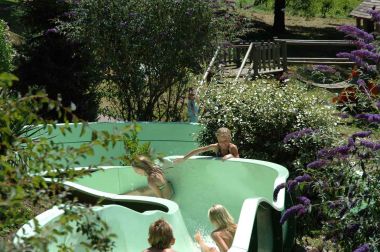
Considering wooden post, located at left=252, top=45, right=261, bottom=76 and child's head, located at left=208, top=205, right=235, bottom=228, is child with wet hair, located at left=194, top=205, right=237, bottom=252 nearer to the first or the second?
child's head, located at left=208, top=205, right=235, bottom=228

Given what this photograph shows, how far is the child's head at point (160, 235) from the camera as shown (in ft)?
22.6

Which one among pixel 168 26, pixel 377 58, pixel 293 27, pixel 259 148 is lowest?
pixel 293 27

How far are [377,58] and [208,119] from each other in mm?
5335

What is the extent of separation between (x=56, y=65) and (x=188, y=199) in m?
7.76

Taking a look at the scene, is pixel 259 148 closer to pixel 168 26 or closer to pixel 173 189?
pixel 173 189

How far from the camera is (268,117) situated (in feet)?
36.0

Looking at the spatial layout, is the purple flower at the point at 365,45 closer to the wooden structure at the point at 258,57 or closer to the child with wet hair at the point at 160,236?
the child with wet hair at the point at 160,236

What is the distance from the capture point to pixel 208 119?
11.6 meters

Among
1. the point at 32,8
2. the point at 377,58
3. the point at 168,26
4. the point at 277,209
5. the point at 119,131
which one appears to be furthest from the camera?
the point at 32,8

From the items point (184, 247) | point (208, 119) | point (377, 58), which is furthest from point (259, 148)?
point (377, 58)

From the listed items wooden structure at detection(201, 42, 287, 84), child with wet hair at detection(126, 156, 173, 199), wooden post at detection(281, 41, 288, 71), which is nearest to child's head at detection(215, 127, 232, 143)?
child with wet hair at detection(126, 156, 173, 199)

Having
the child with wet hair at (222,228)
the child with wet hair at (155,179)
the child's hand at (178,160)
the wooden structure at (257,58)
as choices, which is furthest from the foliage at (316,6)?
the child with wet hair at (222,228)

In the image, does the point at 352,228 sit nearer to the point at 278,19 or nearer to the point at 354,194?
the point at 354,194

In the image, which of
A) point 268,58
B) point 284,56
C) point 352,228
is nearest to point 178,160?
point 352,228
